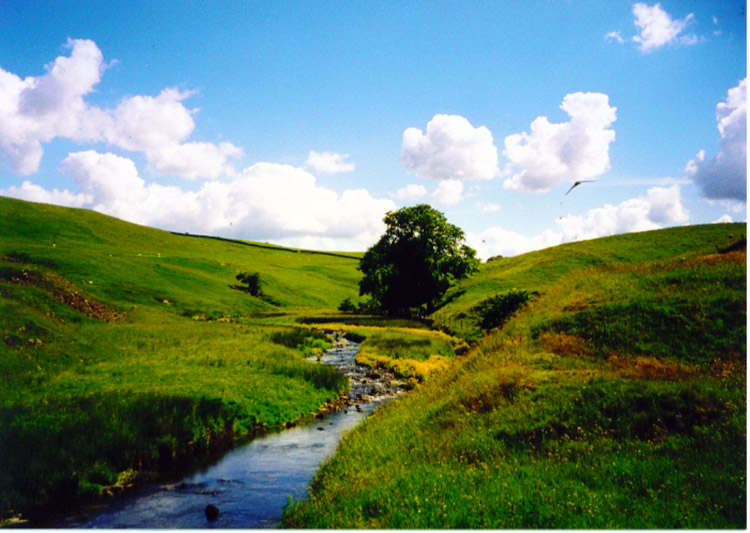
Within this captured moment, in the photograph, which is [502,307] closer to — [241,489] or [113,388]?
[241,489]

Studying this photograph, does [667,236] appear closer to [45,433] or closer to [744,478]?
[744,478]

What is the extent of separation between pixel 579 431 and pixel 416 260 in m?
57.0

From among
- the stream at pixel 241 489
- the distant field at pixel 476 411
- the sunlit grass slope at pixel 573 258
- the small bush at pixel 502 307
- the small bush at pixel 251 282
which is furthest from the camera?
the small bush at pixel 251 282

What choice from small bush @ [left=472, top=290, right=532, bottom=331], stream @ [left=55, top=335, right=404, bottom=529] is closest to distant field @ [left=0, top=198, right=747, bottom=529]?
stream @ [left=55, top=335, right=404, bottom=529]

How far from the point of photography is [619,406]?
12.4m

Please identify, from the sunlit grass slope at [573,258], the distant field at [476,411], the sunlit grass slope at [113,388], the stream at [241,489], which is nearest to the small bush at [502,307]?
the distant field at [476,411]

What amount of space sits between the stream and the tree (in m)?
49.6

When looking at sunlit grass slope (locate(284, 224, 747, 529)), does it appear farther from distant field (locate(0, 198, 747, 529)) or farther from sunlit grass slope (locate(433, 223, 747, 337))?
sunlit grass slope (locate(433, 223, 747, 337))

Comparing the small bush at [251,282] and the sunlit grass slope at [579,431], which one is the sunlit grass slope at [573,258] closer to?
the sunlit grass slope at [579,431]

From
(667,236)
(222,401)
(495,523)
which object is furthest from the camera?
(667,236)

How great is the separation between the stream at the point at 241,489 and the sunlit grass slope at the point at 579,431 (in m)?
1.33

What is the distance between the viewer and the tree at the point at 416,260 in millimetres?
68250

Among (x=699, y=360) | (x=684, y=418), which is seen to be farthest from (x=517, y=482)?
(x=699, y=360)

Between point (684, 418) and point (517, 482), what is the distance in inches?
208
